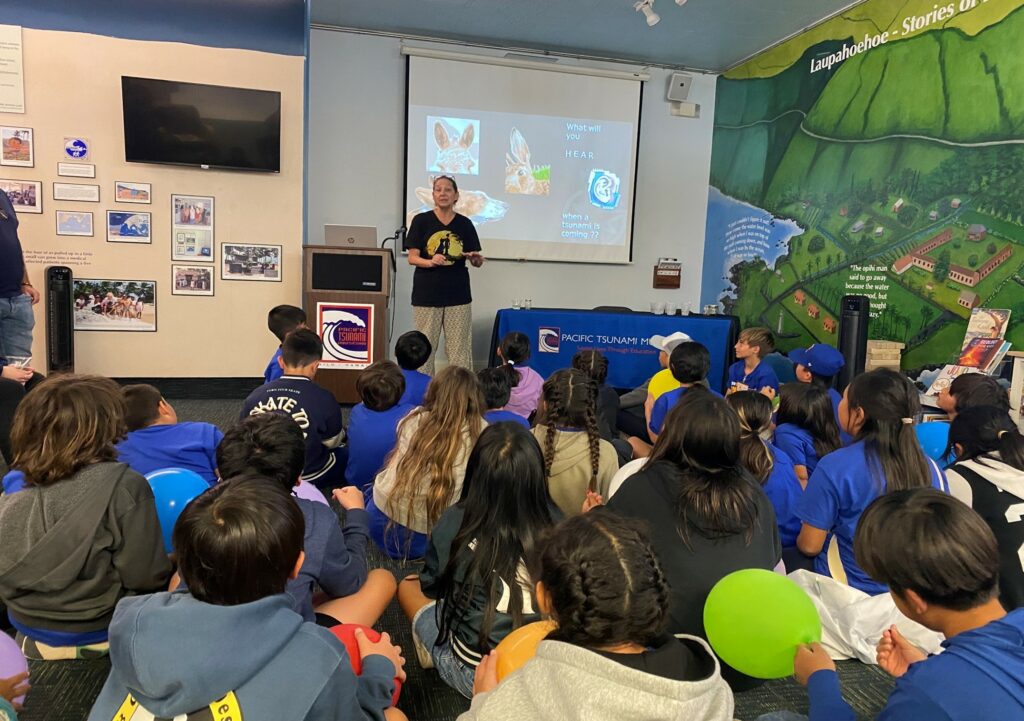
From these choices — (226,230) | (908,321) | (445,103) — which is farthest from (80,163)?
(908,321)

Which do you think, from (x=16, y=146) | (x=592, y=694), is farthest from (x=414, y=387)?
(x=16, y=146)

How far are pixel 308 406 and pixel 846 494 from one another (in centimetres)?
183

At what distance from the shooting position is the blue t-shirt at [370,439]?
8.96 ft

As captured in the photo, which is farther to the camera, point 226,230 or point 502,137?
point 502,137

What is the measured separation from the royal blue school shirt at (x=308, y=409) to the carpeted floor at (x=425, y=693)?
876mm

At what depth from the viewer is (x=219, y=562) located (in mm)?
996

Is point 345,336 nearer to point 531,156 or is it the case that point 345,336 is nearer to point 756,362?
point 531,156

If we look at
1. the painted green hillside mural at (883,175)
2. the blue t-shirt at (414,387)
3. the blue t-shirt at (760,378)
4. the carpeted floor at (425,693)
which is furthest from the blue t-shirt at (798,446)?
the painted green hillside mural at (883,175)

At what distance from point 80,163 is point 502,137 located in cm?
338

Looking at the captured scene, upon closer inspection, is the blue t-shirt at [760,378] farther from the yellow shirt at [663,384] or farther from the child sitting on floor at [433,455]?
the child sitting on floor at [433,455]

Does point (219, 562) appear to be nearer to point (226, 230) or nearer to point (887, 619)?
point (887, 619)

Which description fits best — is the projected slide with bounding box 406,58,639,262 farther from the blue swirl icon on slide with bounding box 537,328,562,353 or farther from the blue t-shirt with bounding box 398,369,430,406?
the blue t-shirt with bounding box 398,369,430,406

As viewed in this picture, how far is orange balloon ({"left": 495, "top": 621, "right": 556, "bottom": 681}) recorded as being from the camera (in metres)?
1.17

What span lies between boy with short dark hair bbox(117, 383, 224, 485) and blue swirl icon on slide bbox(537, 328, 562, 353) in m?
3.75
